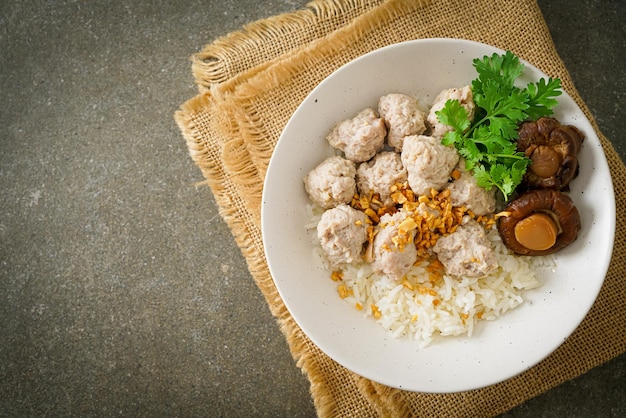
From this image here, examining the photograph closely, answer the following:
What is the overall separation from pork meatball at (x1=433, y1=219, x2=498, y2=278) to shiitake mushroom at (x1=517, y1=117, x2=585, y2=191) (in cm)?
34

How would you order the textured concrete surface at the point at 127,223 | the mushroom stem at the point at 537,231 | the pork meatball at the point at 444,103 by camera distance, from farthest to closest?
the textured concrete surface at the point at 127,223 → the pork meatball at the point at 444,103 → the mushroom stem at the point at 537,231

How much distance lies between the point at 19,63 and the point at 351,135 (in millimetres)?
2062

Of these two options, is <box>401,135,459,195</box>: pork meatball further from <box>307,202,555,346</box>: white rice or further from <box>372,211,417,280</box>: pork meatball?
<box>307,202,555,346</box>: white rice

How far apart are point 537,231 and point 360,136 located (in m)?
0.87

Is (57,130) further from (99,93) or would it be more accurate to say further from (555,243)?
(555,243)

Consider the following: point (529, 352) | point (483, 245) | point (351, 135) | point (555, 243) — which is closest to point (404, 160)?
point (351, 135)

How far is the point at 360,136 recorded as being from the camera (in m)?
2.51

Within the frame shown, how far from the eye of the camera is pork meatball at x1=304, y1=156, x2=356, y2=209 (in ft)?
8.19

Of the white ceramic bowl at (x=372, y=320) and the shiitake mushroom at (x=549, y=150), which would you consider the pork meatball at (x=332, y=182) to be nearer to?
the white ceramic bowl at (x=372, y=320)

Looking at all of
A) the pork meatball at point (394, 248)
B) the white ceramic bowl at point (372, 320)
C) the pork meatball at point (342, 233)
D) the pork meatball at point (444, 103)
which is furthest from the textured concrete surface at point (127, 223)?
the pork meatball at point (444, 103)

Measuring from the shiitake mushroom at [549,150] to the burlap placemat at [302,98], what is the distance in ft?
1.95

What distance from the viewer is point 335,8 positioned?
2.98 m

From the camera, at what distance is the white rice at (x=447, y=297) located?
8.26ft

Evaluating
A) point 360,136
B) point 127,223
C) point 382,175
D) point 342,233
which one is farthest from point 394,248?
point 127,223
